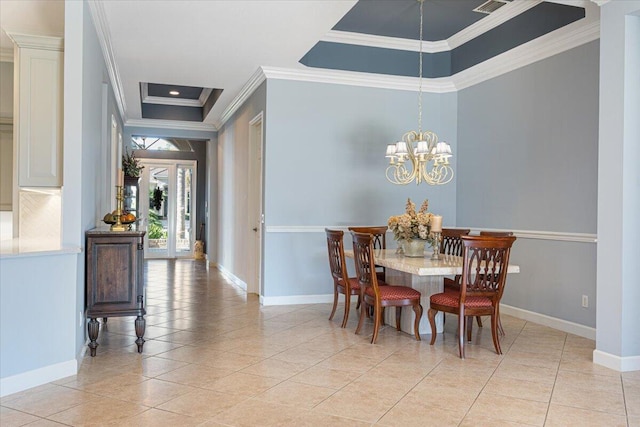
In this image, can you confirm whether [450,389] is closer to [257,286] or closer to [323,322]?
[323,322]

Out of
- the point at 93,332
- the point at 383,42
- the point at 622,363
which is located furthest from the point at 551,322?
the point at 93,332

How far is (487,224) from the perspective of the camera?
601 centimetres

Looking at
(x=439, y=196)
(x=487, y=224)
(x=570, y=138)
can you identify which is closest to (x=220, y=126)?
(x=439, y=196)

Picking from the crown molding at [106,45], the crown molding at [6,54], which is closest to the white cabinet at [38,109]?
the crown molding at [106,45]

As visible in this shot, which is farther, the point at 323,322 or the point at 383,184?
the point at 383,184

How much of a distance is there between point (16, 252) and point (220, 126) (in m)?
6.56

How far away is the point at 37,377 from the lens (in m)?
3.18

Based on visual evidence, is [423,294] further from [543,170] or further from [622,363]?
[543,170]

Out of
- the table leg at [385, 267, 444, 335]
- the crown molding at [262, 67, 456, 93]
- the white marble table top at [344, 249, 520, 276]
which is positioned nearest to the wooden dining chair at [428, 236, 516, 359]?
the white marble table top at [344, 249, 520, 276]

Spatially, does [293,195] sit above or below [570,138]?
below

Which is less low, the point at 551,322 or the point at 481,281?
the point at 481,281

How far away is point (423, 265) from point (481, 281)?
461 millimetres

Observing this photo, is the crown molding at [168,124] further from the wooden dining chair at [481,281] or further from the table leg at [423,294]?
the wooden dining chair at [481,281]

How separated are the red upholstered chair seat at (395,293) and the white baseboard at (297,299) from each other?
175 cm
